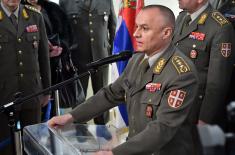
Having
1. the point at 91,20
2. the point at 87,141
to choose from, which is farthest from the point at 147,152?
the point at 91,20

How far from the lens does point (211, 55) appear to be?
210 cm

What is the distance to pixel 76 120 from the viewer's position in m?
1.55

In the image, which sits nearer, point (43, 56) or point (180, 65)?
point (180, 65)

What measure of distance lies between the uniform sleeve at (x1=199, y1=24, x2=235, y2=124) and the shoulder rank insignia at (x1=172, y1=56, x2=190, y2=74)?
0.74m

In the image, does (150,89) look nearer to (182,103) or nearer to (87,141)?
(182,103)

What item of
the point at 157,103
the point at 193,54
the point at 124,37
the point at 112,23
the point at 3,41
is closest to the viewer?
the point at 157,103

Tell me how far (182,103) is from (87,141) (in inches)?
17.0

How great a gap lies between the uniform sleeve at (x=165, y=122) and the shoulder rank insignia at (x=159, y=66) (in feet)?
0.34

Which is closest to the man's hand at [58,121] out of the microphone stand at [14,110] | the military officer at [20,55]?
the microphone stand at [14,110]

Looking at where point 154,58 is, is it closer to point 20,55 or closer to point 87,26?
point 20,55

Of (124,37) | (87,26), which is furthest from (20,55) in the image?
(87,26)

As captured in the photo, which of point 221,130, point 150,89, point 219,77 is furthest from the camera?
point 219,77

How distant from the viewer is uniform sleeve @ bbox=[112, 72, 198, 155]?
3.93ft

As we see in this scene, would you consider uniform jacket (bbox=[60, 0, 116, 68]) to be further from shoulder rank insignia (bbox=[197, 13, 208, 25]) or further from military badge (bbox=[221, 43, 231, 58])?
military badge (bbox=[221, 43, 231, 58])
